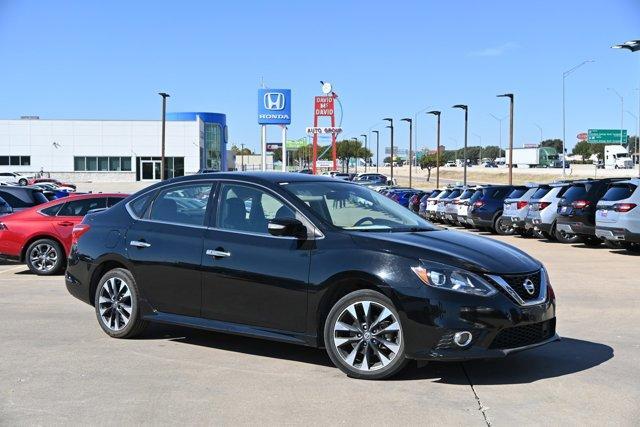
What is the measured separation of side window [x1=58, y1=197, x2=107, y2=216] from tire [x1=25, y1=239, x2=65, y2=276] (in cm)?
62

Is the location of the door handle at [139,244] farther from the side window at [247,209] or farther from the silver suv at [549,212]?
the silver suv at [549,212]

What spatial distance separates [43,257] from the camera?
41.8 feet

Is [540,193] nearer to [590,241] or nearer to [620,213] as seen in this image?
[590,241]

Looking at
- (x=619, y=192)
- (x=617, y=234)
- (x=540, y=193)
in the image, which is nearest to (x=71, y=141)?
(x=540, y=193)

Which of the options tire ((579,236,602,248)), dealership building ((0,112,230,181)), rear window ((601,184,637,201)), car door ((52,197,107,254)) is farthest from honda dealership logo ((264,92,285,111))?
car door ((52,197,107,254))

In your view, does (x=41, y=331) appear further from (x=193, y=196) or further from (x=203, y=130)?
(x=203, y=130)

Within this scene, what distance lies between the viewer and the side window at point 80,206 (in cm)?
1308

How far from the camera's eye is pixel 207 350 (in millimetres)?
6867

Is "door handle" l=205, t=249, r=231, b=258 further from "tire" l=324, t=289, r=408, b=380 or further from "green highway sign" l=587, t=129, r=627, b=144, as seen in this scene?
"green highway sign" l=587, t=129, r=627, b=144

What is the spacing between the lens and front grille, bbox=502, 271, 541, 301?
18.5 feet

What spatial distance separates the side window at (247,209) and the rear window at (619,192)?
37.9ft

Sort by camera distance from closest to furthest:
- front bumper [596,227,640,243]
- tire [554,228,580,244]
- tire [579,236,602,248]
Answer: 1. front bumper [596,227,640,243]
2. tire [579,236,602,248]
3. tire [554,228,580,244]

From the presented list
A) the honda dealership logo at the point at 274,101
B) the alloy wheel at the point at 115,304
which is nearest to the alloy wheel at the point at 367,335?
the alloy wheel at the point at 115,304

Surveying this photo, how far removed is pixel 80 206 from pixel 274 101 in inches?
1514
